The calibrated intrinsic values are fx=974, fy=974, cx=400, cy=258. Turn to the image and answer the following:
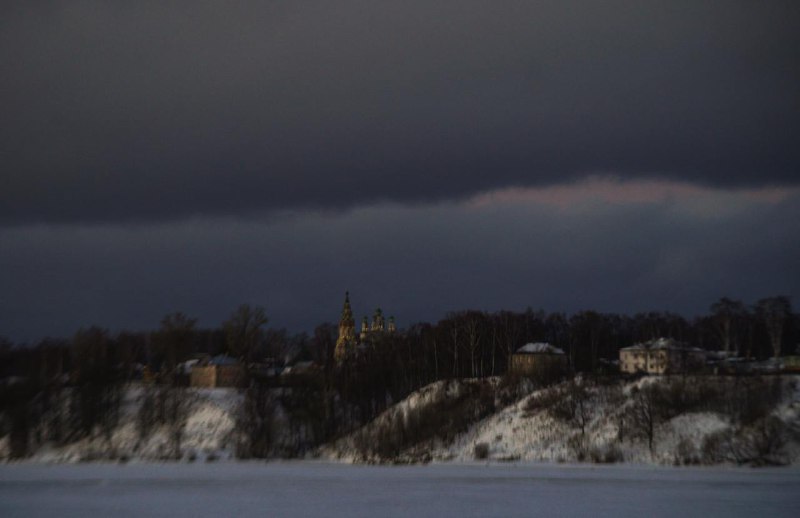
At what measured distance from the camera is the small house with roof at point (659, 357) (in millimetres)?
88188

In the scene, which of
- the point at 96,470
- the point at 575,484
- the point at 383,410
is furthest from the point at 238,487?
the point at 383,410

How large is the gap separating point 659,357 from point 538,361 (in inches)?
561

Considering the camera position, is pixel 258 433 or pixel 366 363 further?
pixel 366 363

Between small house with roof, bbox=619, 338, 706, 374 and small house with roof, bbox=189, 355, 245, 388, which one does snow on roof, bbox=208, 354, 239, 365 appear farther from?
small house with roof, bbox=619, 338, 706, 374

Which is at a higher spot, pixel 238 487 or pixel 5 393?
pixel 5 393

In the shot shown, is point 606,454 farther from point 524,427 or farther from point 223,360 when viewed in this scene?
point 223,360

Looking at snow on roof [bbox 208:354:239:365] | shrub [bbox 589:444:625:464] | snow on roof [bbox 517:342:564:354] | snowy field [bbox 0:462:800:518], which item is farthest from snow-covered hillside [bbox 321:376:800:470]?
Result: snow on roof [bbox 208:354:239:365]

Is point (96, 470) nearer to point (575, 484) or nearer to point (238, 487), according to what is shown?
point (238, 487)

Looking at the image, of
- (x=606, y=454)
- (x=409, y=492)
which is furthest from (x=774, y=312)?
(x=409, y=492)

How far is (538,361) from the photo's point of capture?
82.4 meters

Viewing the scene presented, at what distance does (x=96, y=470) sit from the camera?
58.8 metres

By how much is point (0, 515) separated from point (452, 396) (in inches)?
1929

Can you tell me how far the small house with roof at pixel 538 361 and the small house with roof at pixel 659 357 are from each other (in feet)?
A: 26.6

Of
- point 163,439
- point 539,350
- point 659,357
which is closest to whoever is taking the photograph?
point 163,439
